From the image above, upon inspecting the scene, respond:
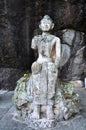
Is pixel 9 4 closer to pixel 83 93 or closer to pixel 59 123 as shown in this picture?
pixel 83 93

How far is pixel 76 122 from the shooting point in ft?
14.9

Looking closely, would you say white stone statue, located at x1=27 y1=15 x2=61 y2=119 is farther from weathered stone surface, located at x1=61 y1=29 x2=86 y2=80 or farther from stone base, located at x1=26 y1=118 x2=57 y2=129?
weathered stone surface, located at x1=61 y1=29 x2=86 y2=80

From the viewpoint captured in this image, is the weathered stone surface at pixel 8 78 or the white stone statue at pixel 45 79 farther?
the weathered stone surface at pixel 8 78

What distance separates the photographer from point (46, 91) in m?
4.54

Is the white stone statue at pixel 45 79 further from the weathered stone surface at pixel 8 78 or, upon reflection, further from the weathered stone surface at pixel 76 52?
the weathered stone surface at pixel 8 78

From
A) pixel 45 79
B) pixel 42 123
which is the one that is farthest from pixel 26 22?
pixel 42 123

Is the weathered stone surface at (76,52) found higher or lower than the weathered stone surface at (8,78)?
higher

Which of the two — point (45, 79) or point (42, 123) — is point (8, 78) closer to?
point (45, 79)

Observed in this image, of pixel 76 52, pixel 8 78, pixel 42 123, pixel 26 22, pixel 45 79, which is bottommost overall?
pixel 8 78

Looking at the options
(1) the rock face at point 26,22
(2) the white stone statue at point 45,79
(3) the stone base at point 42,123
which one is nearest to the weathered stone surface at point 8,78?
(1) the rock face at point 26,22

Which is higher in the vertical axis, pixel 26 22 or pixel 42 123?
pixel 26 22

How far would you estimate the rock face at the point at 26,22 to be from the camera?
8539mm

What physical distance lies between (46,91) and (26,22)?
14.9 feet

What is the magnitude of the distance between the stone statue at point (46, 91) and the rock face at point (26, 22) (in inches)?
157
